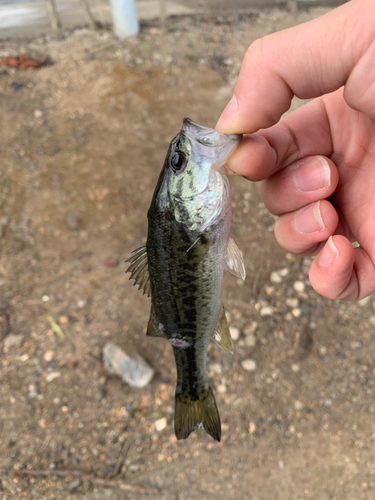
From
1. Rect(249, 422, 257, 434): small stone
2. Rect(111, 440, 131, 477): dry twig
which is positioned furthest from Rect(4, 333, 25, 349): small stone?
Rect(249, 422, 257, 434): small stone

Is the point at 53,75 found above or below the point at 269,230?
above

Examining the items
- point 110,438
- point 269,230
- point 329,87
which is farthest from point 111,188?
point 329,87

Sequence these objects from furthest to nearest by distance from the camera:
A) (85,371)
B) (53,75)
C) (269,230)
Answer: (53,75)
(269,230)
(85,371)

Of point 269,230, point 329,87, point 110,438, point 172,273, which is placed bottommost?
point 110,438

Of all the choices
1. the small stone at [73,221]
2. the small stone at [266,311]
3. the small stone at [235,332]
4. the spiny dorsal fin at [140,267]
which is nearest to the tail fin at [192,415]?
the spiny dorsal fin at [140,267]

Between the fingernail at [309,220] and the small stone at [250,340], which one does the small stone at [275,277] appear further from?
the fingernail at [309,220]

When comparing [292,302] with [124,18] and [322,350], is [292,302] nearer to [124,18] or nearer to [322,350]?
[322,350]

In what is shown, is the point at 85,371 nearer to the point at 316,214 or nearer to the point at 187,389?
A: the point at 187,389

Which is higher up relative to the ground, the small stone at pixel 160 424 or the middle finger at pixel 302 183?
the middle finger at pixel 302 183
